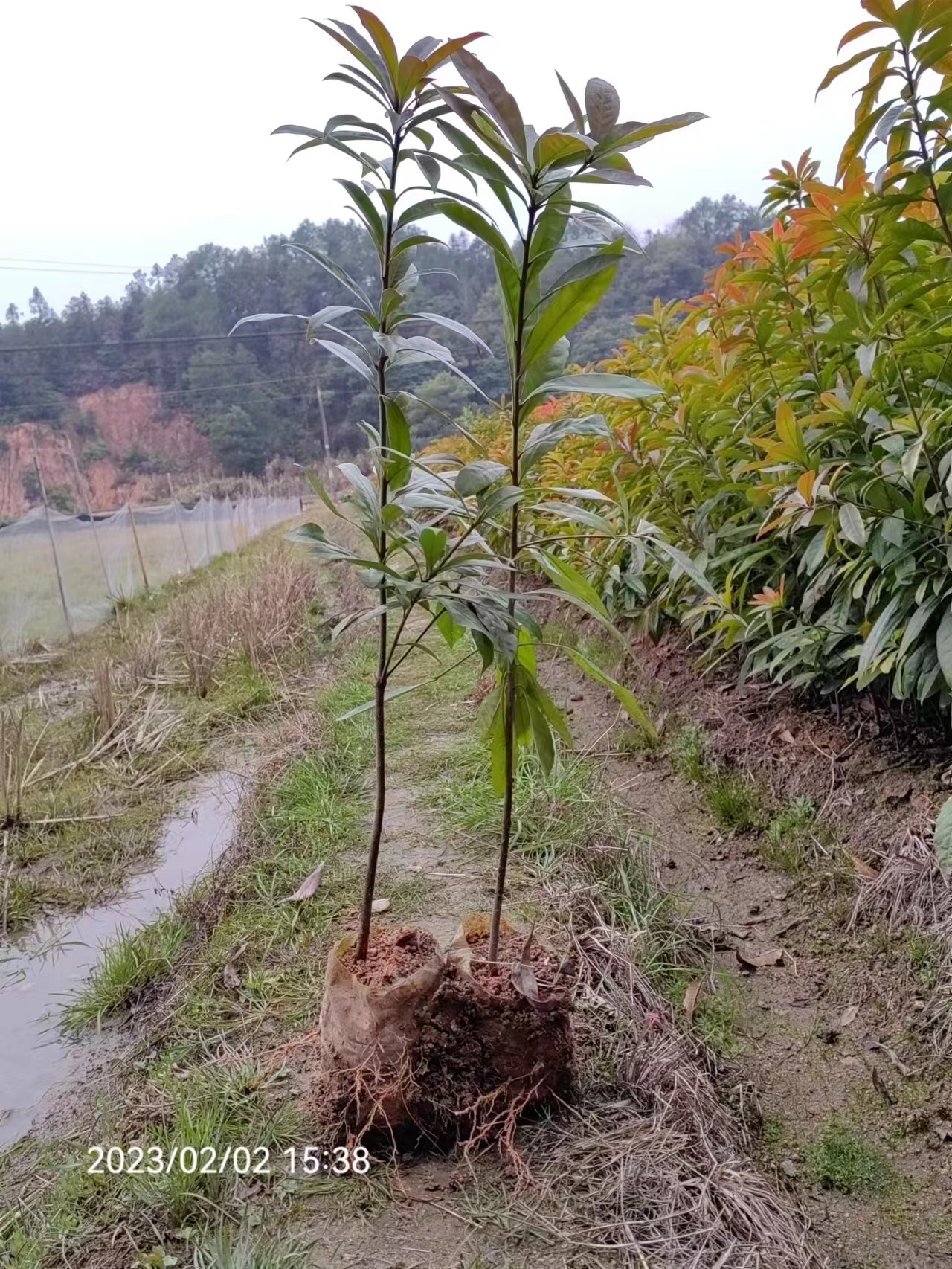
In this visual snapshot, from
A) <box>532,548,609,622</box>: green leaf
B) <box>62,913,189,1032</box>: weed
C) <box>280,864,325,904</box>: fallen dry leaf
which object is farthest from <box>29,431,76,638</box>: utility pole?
<box>532,548,609,622</box>: green leaf

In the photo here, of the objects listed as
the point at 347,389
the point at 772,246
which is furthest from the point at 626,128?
the point at 347,389

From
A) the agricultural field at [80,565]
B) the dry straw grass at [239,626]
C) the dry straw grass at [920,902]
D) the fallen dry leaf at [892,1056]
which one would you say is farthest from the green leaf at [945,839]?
the agricultural field at [80,565]

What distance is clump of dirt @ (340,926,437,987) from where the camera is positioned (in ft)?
3.49

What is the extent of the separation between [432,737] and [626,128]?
2.05 meters

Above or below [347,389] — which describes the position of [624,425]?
below

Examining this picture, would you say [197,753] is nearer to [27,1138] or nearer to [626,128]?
[27,1138]

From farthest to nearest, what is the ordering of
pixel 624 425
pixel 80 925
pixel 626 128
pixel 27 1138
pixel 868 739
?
1. pixel 624 425
2. pixel 80 925
3. pixel 868 739
4. pixel 27 1138
5. pixel 626 128

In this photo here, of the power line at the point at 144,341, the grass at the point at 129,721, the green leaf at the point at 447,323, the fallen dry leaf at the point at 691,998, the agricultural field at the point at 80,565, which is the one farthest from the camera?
the power line at the point at 144,341

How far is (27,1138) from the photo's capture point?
1.31 metres

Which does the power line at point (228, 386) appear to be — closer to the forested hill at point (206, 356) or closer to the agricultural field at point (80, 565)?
the forested hill at point (206, 356)

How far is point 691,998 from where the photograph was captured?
1420 millimetres

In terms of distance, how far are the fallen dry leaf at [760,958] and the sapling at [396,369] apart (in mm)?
886

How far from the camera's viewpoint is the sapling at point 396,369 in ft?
2.81

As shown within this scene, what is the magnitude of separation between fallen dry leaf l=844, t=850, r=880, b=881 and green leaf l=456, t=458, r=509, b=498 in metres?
1.19
